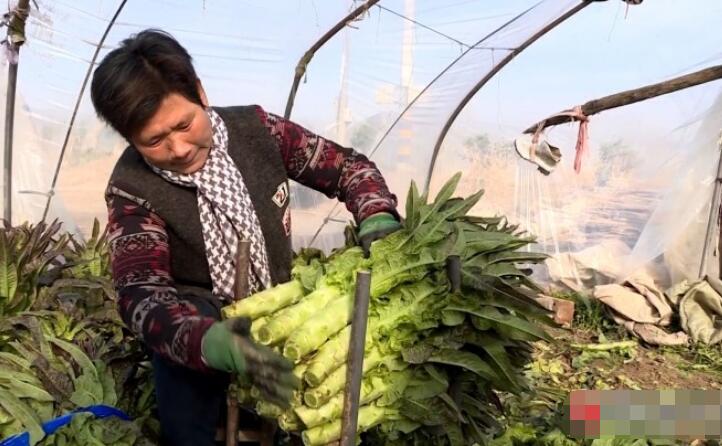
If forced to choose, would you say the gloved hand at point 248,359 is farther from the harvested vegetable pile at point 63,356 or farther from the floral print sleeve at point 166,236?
the harvested vegetable pile at point 63,356

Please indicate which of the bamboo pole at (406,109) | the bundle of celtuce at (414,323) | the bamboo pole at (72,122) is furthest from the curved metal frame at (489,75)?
the bundle of celtuce at (414,323)

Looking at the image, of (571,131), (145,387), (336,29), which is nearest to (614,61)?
(571,131)

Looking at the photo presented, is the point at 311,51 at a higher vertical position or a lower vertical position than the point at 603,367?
higher

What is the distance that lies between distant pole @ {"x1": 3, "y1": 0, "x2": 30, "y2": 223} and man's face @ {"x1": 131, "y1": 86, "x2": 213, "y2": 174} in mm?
4683

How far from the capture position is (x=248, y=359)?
171 cm

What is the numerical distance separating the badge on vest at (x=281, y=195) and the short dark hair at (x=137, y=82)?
0.52m

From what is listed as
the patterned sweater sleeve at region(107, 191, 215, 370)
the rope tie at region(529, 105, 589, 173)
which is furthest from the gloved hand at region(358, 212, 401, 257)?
the rope tie at region(529, 105, 589, 173)

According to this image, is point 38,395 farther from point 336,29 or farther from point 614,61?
point 614,61

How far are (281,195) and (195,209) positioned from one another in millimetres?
381

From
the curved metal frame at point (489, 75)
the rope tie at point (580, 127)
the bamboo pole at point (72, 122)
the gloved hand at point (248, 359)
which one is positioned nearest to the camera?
the gloved hand at point (248, 359)

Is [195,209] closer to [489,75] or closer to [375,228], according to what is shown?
[375,228]

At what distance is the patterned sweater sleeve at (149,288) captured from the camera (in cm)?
187

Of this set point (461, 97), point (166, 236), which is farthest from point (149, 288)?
point (461, 97)

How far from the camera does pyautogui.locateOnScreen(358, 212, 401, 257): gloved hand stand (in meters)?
2.27
